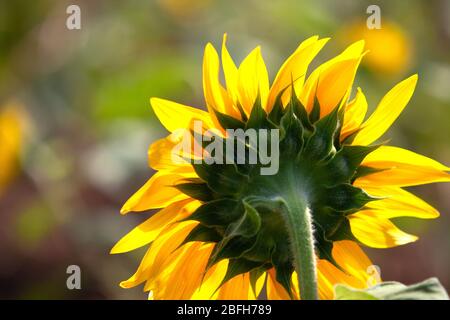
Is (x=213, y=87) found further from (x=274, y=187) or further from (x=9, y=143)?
(x=9, y=143)

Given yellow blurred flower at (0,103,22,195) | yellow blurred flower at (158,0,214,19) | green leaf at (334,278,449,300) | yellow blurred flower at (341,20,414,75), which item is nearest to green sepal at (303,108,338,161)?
green leaf at (334,278,449,300)

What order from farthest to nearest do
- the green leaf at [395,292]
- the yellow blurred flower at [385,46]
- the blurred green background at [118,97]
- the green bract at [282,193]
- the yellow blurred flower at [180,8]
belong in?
the yellow blurred flower at [180,8] < the yellow blurred flower at [385,46] < the blurred green background at [118,97] < the green bract at [282,193] < the green leaf at [395,292]

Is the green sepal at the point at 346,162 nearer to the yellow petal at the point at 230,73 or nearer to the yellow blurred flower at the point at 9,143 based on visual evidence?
the yellow petal at the point at 230,73

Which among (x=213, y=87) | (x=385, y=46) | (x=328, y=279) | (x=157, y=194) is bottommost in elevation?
(x=328, y=279)

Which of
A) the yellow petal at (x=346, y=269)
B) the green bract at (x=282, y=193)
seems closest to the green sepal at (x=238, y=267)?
the green bract at (x=282, y=193)

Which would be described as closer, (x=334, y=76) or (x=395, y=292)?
(x=395, y=292)

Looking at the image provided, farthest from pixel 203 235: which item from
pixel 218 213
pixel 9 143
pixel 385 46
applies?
pixel 385 46

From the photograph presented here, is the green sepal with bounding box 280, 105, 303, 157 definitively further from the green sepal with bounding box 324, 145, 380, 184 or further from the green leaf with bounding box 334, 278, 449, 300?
the green leaf with bounding box 334, 278, 449, 300
